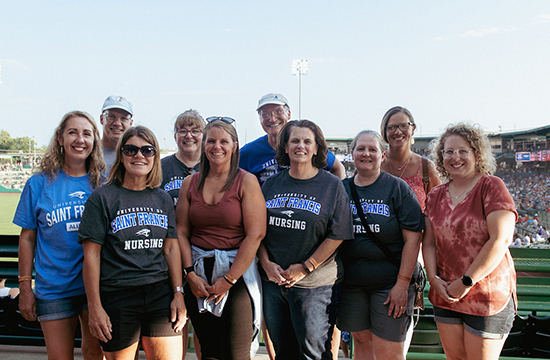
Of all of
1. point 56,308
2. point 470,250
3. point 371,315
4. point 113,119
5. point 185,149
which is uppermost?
point 113,119

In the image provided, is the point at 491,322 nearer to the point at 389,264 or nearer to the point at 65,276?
the point at 389,264

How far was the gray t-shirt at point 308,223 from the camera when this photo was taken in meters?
2.35

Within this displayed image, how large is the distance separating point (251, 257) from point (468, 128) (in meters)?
1.69

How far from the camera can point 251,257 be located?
7.59 ft

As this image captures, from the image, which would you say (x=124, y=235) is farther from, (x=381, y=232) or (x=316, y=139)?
(x=381, y=232)

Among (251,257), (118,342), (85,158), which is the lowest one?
(118,342)

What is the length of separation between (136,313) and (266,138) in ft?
6.22

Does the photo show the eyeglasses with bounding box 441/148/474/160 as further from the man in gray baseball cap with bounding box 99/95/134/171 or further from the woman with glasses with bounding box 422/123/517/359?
the man in gray baseball cap with bounding box 99/95/134/171

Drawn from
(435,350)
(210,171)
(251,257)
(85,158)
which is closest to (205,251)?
(251,257)

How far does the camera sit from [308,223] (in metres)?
2.33

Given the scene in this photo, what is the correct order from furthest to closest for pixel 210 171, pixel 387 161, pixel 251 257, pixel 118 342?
pixel 387 161 → pixel 210 171 → pixel 251 257 → pixel 118 342

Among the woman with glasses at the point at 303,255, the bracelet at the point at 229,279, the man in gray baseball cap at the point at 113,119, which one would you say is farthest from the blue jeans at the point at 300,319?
the man in gray baseball cap at the point at 113,119

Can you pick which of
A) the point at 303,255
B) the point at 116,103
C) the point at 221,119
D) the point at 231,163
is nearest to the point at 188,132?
the point at 221,119

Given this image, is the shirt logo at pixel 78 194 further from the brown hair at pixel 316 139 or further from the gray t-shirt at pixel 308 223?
the brown hair at pixel 316 139
